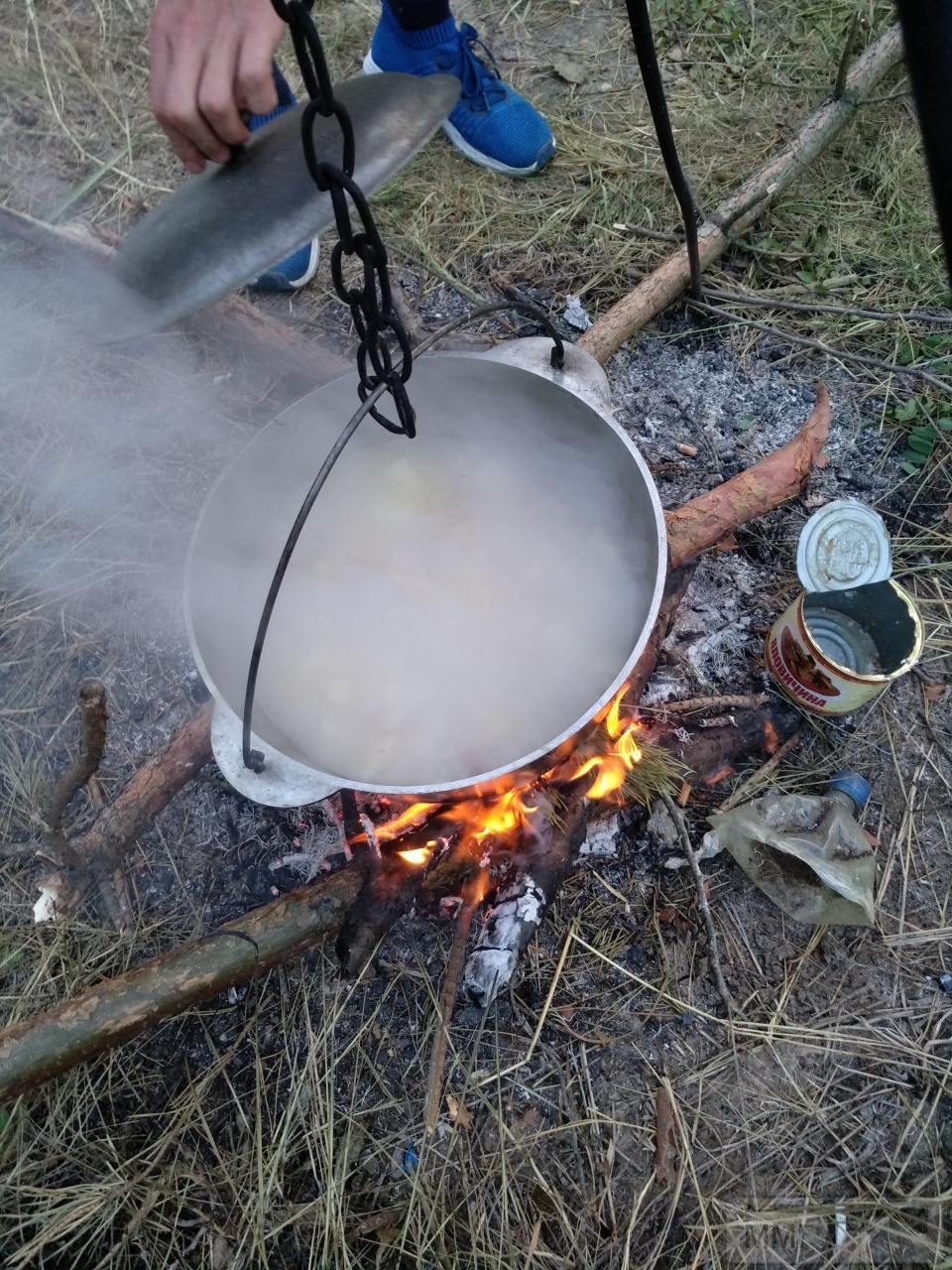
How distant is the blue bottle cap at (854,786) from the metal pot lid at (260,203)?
145 centimetres

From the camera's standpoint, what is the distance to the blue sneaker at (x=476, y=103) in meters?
2.32

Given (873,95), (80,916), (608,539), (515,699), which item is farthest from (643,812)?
(873,95)

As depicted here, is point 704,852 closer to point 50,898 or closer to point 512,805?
point 512,805

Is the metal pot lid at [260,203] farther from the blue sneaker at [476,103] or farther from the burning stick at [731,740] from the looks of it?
the blue sneaker at [476,103]

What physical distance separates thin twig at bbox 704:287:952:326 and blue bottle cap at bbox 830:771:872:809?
1345 millimetres

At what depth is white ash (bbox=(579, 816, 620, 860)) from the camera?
1.65 meters

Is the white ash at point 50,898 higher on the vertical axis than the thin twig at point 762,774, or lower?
higher

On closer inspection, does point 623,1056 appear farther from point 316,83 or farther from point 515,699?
point 316,83

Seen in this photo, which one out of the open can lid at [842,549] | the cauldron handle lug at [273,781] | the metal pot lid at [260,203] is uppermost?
the metal pot lid at [260,203]

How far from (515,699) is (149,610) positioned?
0.98 meters

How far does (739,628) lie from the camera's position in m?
1.83

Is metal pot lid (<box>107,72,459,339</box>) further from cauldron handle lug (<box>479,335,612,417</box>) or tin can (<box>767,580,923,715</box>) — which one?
tin can (<box>767,580,923,715</box>)

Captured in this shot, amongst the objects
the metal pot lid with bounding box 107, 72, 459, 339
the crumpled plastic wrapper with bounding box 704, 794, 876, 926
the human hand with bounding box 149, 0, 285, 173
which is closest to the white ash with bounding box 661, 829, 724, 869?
the crumpled plastic wrapper with bounding box 704, 794, 876, 926

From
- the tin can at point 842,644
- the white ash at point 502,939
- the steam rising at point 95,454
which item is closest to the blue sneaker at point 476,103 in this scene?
the steam rising at point 95,454
